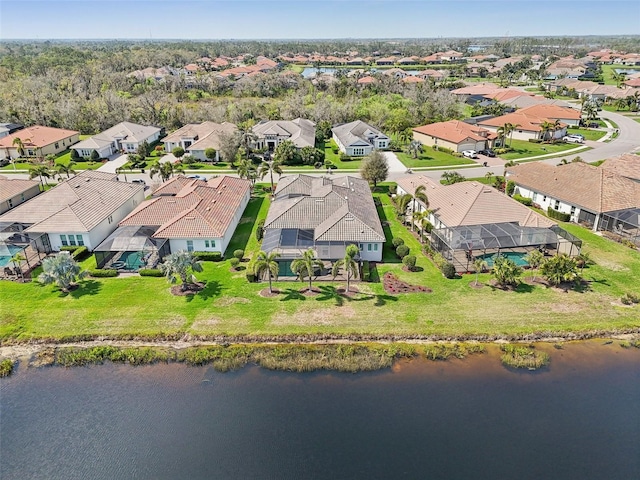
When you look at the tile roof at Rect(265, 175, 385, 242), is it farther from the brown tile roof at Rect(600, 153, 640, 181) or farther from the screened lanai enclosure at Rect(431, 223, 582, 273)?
the brown tile roof at Rect(600, 153, 640, 181)

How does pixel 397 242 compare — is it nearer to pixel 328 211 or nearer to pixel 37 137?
pixel 328 211

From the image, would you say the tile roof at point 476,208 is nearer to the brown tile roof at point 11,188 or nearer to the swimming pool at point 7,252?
the swimming pool at point 7,252

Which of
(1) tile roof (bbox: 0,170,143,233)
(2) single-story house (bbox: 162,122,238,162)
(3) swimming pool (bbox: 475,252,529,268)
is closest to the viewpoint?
(3) swimming pool (bbox: 475,252,529,268)

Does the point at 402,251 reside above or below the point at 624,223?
below

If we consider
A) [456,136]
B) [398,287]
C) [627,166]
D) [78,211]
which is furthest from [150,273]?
[456,136]

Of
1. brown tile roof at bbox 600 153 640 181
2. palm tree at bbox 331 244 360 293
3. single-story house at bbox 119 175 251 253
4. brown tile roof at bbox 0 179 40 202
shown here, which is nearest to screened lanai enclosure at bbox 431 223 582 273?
palm tree at bbox 331 244 360 293

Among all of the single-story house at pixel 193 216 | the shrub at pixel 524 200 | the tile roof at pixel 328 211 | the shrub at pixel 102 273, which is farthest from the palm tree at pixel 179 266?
the shrub at pixel 524 200
